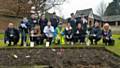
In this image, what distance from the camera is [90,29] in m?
21.4

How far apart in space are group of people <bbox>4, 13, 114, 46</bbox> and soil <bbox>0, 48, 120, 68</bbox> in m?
2.29

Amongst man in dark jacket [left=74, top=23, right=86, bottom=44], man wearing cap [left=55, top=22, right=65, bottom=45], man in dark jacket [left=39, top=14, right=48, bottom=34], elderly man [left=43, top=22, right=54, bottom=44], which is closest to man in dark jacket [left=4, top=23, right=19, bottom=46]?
man in dark jacket [left=39, top=14, right=48, bottom=34]

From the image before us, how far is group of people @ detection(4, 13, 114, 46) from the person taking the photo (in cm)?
1980

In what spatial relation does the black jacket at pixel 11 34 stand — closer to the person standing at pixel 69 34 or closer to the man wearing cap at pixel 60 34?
the man wearing cap at pixel 60 34

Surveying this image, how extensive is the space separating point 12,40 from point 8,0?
2314 centimetres

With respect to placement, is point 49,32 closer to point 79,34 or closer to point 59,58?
point 79,34

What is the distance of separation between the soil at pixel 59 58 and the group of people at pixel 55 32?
7.50 ft

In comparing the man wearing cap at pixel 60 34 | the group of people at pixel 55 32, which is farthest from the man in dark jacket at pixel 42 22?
the man wearing cap at pixel 60 34

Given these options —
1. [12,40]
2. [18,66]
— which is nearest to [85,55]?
[18,66]

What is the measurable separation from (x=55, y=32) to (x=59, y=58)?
4686 millimetres

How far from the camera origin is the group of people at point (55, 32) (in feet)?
65.0

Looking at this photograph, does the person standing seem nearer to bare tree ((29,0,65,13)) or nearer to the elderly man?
the elderly man

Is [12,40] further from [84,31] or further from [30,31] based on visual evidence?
[84,31]

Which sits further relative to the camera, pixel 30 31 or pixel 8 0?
pixel 8 0
